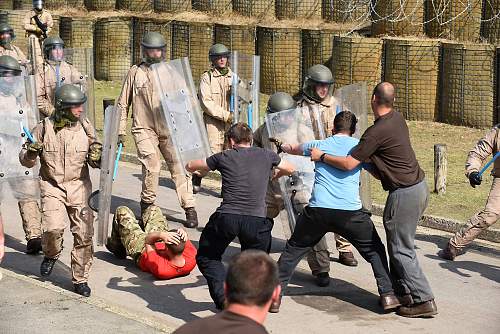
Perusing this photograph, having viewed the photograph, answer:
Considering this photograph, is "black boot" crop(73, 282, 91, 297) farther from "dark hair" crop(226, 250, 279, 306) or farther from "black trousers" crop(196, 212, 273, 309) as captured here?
"dark hair" crop(226, 250, 279, 306)

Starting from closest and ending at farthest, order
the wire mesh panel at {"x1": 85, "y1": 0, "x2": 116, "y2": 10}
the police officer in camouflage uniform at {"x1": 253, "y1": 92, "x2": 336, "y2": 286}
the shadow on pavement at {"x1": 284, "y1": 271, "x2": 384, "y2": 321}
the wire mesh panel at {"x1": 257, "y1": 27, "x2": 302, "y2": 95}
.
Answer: the shadow on pavement at {"x1": 284, "y1": 271, "x2": 384, "y2": 321} < the police officer in camouflage uniform at {"x1": 253, "y1": 92, "x2": 336, "y2": 286} < the wire mesh panel at {"x1": 257, "y1": 27, "x2": 302, "y2": 95} < the wire mesh panel at {"x1": 85, "y1": 0, "x2": 116, "y2": 10}

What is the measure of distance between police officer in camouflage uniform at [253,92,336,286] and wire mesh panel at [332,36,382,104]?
852 cm

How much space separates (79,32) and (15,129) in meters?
13.5

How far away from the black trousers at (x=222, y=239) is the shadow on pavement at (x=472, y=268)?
8.83ft

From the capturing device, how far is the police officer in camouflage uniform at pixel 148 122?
12.3 m

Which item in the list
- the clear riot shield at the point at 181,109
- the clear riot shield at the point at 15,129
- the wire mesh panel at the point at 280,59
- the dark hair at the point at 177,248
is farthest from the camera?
the wire mesh panel at the point at 280,59

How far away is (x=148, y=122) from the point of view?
12438 millimetres

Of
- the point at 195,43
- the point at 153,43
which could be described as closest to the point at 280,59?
the point at 195,43

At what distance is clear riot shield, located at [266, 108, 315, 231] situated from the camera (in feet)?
32.7

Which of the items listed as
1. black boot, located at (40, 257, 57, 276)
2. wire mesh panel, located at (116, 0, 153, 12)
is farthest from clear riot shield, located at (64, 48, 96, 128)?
wire mesh panel, located at (116, 0, 153, 12)

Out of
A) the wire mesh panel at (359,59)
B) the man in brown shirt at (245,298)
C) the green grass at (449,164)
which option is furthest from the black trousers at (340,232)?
the wire mesh panel at (359,59)

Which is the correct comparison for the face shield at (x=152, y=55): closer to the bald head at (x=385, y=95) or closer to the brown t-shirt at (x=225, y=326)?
the bald head at (x=385, y=95)

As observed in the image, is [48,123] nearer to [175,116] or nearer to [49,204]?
[49,204]

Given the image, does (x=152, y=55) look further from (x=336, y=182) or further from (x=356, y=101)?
(x=336, y=182)
